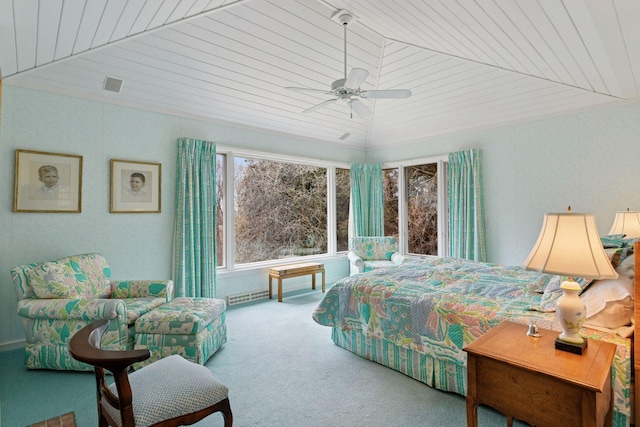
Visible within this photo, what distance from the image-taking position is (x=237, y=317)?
165 inches

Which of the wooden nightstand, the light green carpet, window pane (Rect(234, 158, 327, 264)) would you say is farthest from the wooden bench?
the wooden nightstand

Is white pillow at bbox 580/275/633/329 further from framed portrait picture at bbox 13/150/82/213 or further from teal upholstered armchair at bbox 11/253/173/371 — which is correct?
framed portrait picture at bbox 13/150/82/213

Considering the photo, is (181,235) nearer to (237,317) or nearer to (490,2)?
(237,317)

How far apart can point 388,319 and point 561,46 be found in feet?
8.78

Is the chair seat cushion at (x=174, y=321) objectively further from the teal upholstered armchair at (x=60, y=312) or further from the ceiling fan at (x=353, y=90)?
the ceiling fan at (x=353, y=90)

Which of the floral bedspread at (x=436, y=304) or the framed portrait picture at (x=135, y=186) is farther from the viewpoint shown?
the framed portrait picture at (x=135, y=186)

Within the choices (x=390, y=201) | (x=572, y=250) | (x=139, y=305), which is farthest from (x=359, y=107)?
(x=390, y=201)

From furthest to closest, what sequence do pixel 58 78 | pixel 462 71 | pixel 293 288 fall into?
pixel 293 288 < pixel 462 71 < pixel 58 78

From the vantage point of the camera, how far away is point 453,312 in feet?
7.36

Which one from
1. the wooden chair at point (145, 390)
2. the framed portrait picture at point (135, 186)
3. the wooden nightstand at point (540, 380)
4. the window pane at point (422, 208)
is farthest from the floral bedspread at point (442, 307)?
the framed portrait picture at point (135, 186)

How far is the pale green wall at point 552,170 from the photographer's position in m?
3.80

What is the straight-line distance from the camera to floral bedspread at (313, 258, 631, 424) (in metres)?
2.04

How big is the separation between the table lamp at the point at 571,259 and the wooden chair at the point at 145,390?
1719mm

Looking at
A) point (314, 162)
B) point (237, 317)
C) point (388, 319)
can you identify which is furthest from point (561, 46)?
point (237, 317)
